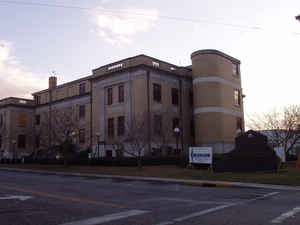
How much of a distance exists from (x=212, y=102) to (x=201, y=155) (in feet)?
42.7

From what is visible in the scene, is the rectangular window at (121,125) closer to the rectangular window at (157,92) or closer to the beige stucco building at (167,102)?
the beige stucco building at (167,102)

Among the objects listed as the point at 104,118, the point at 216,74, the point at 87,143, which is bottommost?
the point at 87,143

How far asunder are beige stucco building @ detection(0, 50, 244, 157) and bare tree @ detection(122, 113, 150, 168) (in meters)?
0.45

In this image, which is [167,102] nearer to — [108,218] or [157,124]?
[157,124]

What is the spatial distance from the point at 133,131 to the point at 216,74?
45.4ft

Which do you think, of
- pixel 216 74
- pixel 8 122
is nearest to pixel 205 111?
pixel 216 74

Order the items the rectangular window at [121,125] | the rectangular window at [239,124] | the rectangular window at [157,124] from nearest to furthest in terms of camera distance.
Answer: the rectangular window at [157,124] → the rectangular window at [121,125] → the rectangular window at [239,124]

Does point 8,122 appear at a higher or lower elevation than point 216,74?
lower

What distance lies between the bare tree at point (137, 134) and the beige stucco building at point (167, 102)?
45 cm

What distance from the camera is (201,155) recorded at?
88.5 ft

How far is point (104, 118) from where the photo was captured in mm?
40438

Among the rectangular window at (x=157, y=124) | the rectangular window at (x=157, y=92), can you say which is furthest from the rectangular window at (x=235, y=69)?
the rectangular window at (x=157, y=124)

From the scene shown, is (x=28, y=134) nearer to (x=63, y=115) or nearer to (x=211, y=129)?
(x=63, y=115)

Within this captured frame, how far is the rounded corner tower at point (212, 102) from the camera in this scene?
3825cm
